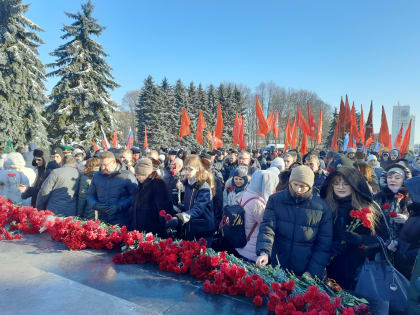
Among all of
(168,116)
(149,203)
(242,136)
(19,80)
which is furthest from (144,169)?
(168,116)

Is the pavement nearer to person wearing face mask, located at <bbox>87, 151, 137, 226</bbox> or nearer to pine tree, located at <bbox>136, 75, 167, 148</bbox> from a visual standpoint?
person wearing face mask, located at <bbox>87, 151, 137, 226</bbox>

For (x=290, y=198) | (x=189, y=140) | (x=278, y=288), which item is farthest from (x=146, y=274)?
(x=189, y=140)

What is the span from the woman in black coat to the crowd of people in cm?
1

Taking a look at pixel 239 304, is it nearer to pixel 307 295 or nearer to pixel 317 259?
pixel 307 295

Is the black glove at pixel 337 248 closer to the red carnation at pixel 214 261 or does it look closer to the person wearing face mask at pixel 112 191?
the red carnation at pixel 214 261

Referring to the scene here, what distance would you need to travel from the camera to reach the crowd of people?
9.11 ft

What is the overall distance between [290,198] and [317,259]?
62 cm

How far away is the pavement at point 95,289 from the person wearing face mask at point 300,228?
2.82 ft

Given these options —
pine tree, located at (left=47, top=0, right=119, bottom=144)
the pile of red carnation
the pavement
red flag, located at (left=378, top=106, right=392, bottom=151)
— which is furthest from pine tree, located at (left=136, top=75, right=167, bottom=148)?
the pavement

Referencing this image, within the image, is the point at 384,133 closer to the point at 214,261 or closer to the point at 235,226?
the point at 235,226

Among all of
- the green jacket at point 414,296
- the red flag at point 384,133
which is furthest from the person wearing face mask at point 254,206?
the red flag at point 384,133

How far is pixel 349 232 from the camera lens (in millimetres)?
2832

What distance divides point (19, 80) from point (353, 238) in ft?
67.5

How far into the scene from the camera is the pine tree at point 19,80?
17.3 meters
